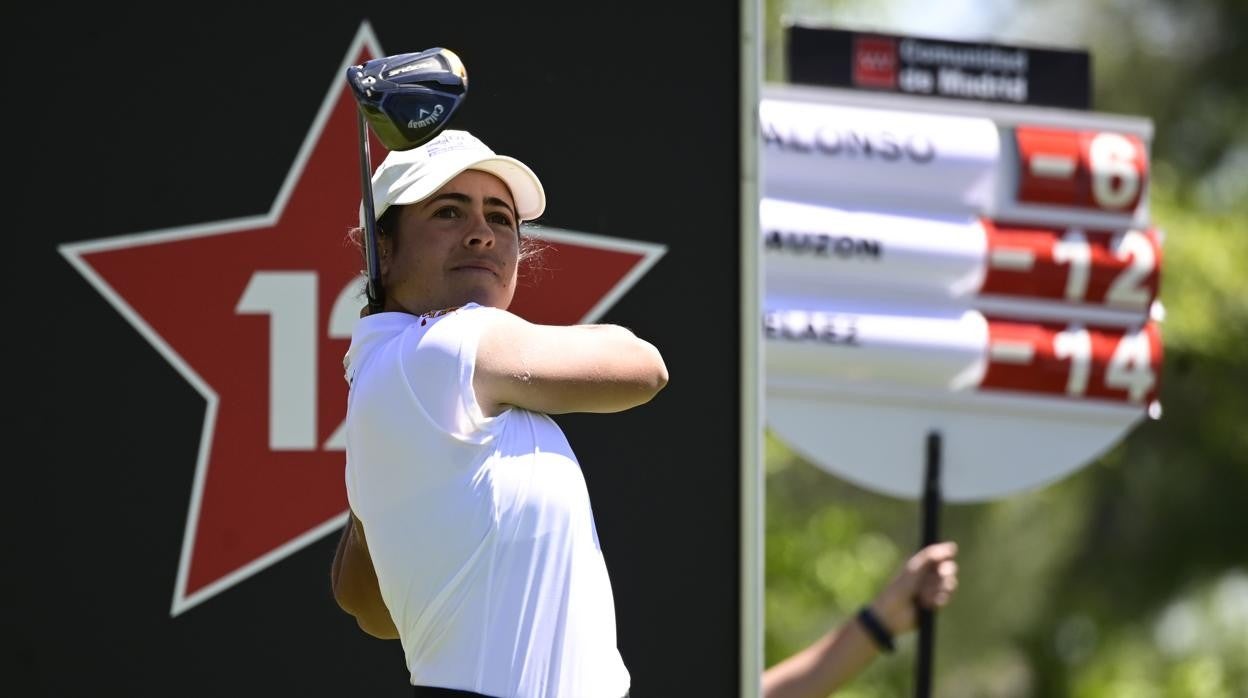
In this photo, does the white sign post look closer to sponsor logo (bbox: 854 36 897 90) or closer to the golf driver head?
sponsor logo (bbox: 854 36 897 90)

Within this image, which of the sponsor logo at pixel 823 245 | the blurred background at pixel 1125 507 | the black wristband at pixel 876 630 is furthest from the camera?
the blurred background at pixel 1125 507

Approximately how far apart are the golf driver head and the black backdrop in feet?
3.69

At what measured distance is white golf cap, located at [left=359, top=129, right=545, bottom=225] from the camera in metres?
2.66

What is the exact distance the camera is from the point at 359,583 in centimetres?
290

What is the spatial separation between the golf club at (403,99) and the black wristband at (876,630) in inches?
96.3

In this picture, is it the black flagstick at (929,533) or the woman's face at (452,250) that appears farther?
the black flagstick at (929,533)

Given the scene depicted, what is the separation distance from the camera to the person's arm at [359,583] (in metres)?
2.89

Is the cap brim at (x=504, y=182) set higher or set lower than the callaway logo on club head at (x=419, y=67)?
lower

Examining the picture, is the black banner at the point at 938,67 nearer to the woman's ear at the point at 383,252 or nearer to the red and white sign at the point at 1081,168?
the red and white sign at the point at 1081,168

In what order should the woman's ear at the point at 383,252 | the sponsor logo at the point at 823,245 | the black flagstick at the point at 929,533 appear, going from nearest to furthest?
the woman's ear at the point at 383,252 → the black flagstick at the point at 929,533 → the sponsor logo at the point at 823,245

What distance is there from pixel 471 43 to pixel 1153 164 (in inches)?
424

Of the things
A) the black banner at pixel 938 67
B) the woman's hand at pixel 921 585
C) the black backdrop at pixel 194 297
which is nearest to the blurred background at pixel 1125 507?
the black banner at pixel 938 67

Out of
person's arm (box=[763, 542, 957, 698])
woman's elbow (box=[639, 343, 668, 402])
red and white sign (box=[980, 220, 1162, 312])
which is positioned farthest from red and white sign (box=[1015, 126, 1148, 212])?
woman's elbow (box=[639, 343, 668, 402])

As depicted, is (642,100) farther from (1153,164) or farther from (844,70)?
(1153,164)
